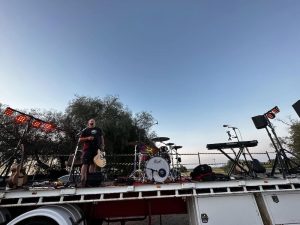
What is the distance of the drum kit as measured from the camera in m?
6.14

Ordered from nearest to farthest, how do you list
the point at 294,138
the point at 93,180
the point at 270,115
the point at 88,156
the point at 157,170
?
1. the point at 93,180
2. the point at 88,156
3. the point at 270,115
4. the point at 157,170
5. the point at 294,138

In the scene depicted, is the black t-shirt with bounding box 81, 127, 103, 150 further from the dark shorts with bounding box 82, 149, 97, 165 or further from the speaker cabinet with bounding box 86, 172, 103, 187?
the speaker cabinet with bounding box 86, 172, 103, 187

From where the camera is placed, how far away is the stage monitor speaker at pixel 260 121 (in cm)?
538

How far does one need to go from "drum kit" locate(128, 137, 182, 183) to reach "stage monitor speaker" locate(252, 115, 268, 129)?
2752 mm

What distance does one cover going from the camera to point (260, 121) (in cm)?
544

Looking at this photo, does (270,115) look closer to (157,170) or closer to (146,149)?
(157,170)

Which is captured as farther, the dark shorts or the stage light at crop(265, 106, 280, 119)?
the stage light at crop(265, 106, 280, 119)

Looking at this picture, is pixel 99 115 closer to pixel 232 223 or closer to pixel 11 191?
pixel 11 191

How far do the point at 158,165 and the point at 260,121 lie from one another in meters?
3.13

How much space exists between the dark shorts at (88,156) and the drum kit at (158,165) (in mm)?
1726

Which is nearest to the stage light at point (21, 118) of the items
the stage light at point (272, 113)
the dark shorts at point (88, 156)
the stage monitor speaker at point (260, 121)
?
the dark shorts at point (88, 156)

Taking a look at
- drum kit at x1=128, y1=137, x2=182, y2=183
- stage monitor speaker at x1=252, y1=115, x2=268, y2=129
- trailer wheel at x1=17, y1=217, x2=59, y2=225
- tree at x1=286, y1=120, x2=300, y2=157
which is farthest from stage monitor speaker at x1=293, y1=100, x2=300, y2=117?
tree at x1=286, y1=120, x2=300, y2=157

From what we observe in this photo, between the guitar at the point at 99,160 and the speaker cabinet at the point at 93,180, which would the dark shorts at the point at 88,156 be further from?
the speaker cabinet at the point at 93,180

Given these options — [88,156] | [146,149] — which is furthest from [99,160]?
[146,149]
